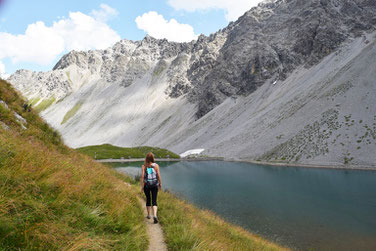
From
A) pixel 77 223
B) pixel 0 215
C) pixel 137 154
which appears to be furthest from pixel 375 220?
pixel 137 154

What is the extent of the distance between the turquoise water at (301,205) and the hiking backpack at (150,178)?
1221cm

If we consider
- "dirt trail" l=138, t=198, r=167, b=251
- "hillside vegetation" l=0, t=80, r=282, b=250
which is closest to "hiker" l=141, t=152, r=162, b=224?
"dirt trail" l=138, t=198, r=167, b=251

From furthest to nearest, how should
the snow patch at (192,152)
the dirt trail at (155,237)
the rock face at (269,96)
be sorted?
1. the snow patch at (192,152)
2. the rock face at (269,96)
3. the dirt trail at (155,237)

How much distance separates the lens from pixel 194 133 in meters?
112

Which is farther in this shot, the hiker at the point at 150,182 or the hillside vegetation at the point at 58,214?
the hiker at the point at 150,182

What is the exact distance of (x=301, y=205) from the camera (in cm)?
2542

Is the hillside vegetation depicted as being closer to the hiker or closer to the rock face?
the hiker

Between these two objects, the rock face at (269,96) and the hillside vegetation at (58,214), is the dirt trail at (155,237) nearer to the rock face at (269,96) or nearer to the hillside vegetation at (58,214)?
the hillside vegetation at (58,214)

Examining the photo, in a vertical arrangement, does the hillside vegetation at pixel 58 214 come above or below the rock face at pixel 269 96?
below

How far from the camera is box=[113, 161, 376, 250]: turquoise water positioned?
1725 centimetres

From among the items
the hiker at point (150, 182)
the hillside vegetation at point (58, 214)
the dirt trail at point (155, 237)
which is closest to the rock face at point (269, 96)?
the hiker at point (150, 182)

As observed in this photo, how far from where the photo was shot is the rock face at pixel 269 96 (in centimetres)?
5866

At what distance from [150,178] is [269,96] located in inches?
4224

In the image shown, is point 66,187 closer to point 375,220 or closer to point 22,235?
point 22,235
